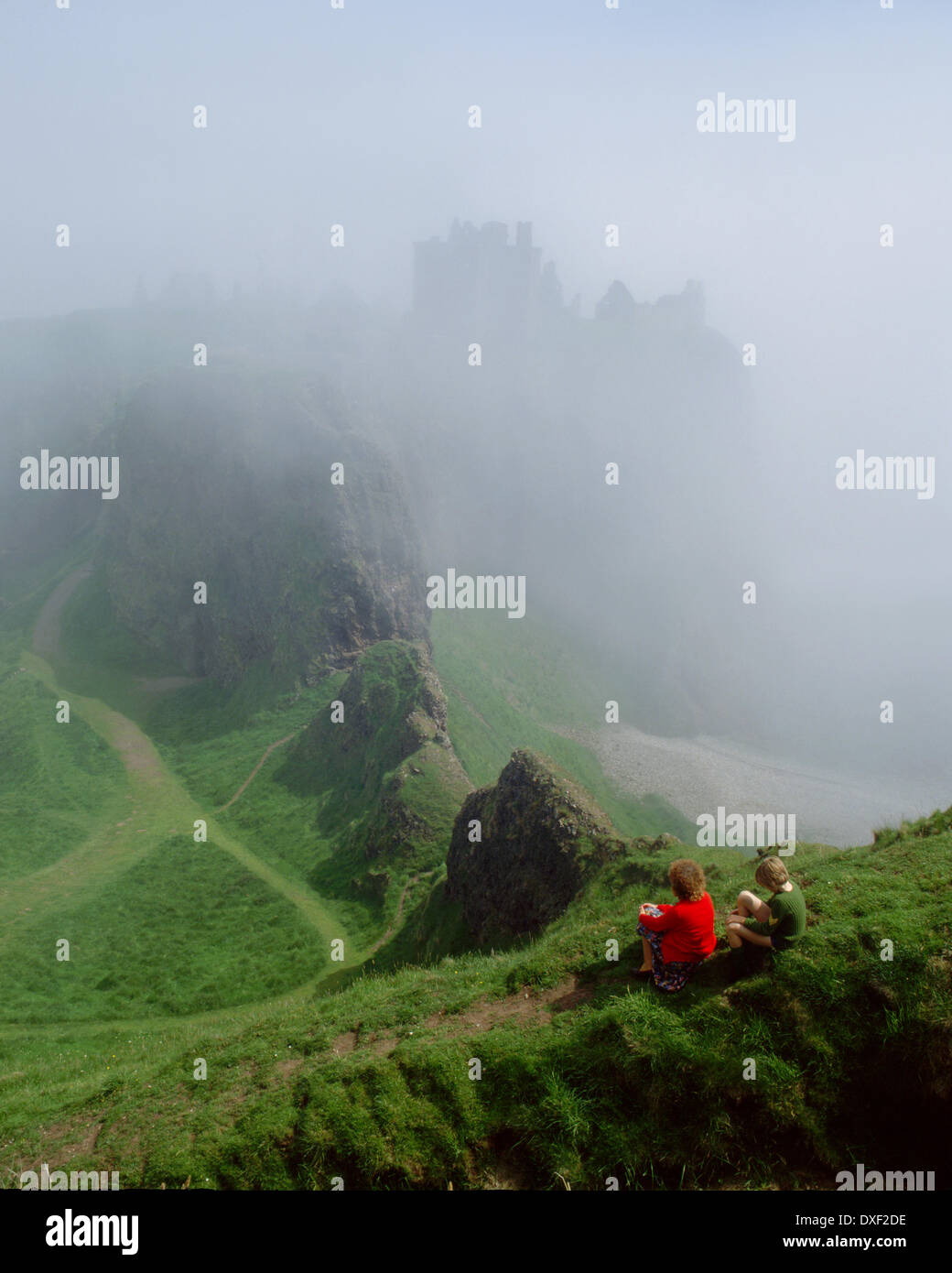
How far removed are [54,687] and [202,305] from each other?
6384 inches

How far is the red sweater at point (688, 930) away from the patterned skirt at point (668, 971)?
0.29 ft

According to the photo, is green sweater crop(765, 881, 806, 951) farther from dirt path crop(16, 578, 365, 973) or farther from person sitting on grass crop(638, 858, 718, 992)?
dirt path crop(16, 578, 365, 973)

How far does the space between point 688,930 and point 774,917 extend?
1429mm

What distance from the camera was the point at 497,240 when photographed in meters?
176

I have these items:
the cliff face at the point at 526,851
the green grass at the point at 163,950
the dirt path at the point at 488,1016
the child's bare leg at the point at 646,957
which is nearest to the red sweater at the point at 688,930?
the child's bare leg at the point at 646,957

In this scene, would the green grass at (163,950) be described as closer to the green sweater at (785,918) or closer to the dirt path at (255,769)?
the dirt path at (255,769)

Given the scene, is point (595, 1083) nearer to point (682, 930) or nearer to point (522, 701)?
point (682, 930)

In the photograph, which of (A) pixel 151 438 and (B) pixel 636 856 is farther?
(A) pixel 151 438

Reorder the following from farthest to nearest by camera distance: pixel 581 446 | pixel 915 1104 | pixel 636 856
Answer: pixel 581 446
pixel 636 856
pixel 915 1104

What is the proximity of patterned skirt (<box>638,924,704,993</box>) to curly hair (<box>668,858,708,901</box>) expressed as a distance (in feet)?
3.37

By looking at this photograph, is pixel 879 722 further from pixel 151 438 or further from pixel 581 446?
pixel 151 438

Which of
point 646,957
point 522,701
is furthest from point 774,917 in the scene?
point 522,701

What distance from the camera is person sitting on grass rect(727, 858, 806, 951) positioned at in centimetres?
1023

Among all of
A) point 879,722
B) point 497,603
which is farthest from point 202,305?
point 879,722
